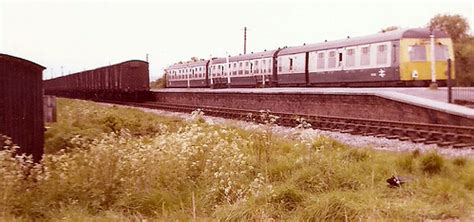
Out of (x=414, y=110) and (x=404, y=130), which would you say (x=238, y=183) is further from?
(x=414, y=110)

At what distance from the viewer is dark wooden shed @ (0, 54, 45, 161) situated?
766 cm

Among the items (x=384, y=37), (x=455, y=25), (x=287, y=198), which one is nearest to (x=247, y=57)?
(x=384, y=37)

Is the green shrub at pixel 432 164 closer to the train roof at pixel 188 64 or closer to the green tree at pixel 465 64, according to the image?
the green tree at pixel 465 64

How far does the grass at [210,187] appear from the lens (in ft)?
17.7

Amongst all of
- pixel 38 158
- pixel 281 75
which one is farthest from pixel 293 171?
pixel 281 75

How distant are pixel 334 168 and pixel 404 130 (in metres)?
6.09

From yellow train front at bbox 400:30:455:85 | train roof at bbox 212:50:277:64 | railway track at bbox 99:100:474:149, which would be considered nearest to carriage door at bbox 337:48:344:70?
yellow train front at bbox 400:30:455:85

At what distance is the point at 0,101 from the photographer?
7617 mm

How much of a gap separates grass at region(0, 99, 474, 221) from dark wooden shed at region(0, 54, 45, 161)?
4.01 feet

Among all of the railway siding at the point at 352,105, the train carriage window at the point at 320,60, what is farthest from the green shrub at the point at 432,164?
the train carriage window at the point at 320,60

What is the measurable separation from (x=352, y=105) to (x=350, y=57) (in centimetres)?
531

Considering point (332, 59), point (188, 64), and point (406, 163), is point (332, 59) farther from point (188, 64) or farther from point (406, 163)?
point (188, 64)

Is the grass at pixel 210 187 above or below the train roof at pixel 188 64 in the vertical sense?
below

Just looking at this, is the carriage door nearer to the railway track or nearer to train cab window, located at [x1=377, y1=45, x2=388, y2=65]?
train cab window, located at [x1=377, y1=45, x2=388, y2=65]
